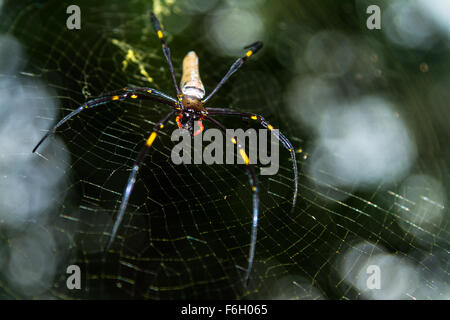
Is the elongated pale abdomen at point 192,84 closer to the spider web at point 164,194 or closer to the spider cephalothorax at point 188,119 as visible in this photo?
the spider cephalothorax at point 188,119

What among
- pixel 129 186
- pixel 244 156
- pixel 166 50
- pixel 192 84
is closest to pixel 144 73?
pixel 166 50

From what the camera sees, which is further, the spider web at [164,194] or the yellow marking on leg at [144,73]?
the yellow marking on leg at [144,73]

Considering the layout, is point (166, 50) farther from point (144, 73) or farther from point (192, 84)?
point (144, 73)

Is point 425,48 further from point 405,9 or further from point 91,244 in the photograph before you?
point 91,244

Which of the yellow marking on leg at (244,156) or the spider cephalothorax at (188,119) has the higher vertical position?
the spider cephalothorax at (188,119)

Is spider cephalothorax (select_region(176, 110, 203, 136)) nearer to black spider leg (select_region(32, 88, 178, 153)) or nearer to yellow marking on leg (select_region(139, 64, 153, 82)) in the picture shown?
black spider leg (select_region(32, 88, 178, 153))

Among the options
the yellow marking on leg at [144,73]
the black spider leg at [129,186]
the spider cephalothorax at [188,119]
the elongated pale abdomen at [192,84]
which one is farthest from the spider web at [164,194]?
the black spider leg at [129,186]

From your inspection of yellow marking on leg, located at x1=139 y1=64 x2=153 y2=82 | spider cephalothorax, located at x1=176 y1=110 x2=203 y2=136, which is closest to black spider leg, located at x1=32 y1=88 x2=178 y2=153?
spider cephalothorax, located at x1=176 y1=110 x2=203 y2=136

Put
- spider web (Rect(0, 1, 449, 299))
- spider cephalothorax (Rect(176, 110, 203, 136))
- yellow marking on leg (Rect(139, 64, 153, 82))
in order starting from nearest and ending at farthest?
1. spider cephalothorax (Rect(176, 110, 203, 136))
2. spider web (Rect(0, 1, 449, 299))
3. yellow marking on leg (Rect(139, 64, 153, 82))
